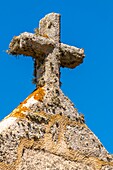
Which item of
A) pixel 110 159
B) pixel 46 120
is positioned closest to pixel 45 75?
pixel 46 120

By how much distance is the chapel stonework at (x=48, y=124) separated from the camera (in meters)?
8.05

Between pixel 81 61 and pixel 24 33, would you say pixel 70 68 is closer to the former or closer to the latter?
pixel 81 61

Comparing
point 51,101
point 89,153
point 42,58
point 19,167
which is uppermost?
point 42,58

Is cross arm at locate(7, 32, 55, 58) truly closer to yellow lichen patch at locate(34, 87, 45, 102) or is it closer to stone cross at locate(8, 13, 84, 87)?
stone cross at locate(8, 13, 84, 87)

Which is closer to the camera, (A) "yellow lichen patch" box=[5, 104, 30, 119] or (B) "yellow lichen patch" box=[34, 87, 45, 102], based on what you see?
(A) "yellow lichen patch" box=[5, 104, 30, 119]

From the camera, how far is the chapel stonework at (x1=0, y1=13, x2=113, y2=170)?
8047mm

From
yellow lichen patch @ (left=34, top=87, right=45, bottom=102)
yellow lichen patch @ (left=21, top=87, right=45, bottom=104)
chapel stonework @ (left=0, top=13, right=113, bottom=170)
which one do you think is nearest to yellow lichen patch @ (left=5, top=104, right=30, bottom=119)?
chapel stonework @ (left=0, top=13, right=113, bottom=170)

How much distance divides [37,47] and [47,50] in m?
0.20

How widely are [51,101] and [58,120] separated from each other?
285 millimetres

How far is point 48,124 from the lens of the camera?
8.47 metres

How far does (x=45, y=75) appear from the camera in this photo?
9.09 meters

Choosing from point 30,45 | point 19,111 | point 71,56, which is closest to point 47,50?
point 30,45

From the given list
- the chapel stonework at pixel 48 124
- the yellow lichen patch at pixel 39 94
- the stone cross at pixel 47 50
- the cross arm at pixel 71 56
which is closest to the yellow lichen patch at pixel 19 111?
the chapel stonework at pixel 48 124

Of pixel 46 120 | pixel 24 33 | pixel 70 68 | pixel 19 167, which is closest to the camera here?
pixel 19 167
